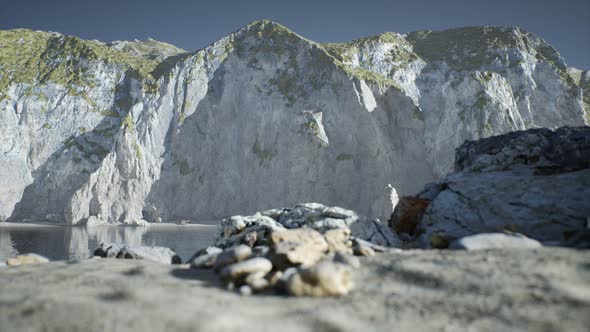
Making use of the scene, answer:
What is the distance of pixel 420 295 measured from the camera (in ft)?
16.2

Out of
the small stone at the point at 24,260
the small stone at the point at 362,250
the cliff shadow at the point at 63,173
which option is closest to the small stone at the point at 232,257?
the small stone at the point at 362,250

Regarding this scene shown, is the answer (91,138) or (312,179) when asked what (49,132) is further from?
(312,179)

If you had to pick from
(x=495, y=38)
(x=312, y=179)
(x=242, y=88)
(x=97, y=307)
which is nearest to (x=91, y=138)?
(x=242, y=88)

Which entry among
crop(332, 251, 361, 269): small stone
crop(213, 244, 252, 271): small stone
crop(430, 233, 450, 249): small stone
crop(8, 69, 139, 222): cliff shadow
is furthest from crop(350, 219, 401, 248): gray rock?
crop(8, 69, 139, 222): cliff shadow

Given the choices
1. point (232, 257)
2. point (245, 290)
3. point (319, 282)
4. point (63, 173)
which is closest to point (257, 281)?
point (245, 290)

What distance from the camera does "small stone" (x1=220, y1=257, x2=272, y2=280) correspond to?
6.11m

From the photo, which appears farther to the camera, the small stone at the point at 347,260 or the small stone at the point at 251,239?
the small stone at the point at 251,239

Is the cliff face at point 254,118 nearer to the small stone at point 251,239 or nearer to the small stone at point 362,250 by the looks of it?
the small stone at point 251,239

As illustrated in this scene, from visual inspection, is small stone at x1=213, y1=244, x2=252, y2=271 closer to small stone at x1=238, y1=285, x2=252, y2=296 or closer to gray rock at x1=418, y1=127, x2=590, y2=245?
small stone at x1=238, y1=285, x2=252, y2=296

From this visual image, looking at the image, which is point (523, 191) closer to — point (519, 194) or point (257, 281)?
point (519, 194)

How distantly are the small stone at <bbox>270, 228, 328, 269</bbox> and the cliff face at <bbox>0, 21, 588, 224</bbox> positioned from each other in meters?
60.0

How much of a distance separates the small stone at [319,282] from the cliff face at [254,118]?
204 feet

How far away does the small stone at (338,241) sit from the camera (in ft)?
27.1

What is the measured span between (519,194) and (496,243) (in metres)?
4.13
